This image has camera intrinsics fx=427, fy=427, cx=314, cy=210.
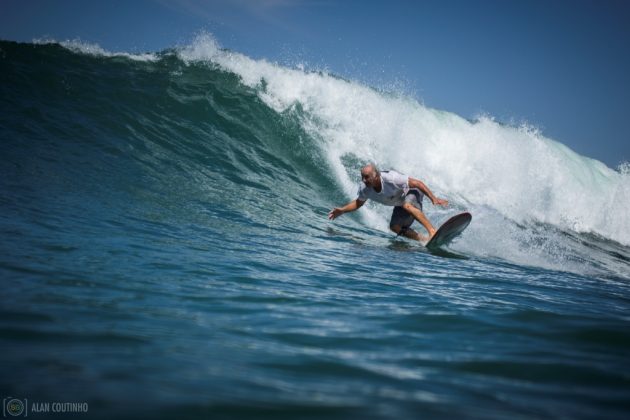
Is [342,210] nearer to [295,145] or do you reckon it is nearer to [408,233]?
[408,233]

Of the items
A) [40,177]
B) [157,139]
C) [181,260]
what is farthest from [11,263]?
[157,139]

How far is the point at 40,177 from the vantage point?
20.4 feet

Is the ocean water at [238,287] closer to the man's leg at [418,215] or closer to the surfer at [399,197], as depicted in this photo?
the surfer at [399,197]

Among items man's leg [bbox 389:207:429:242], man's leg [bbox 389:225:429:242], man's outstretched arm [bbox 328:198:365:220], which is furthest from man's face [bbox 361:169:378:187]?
man's leg [bbox 389:225:429:242]

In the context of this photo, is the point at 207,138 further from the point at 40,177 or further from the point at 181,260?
the point at 181,260

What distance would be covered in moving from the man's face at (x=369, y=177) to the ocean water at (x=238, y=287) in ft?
3.26

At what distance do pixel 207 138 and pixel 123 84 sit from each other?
3383 millimetres

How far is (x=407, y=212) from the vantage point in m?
7.96

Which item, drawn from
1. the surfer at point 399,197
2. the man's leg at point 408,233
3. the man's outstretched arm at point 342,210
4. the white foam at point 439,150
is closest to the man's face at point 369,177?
the surfer at point 399,197

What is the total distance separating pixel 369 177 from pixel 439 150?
9.89 meters

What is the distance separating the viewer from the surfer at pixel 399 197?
7.52 m

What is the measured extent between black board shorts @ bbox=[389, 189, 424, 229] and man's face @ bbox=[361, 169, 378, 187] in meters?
0.89

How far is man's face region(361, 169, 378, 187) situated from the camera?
7211 millimetres

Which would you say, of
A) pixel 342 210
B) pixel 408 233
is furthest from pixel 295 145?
pixel 408 233
